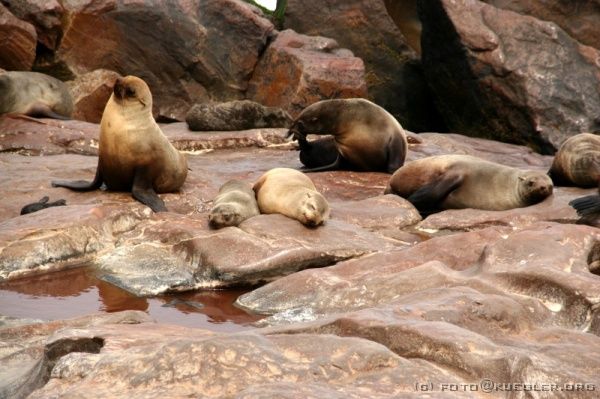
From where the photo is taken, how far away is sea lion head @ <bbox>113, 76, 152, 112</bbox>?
10.2 m

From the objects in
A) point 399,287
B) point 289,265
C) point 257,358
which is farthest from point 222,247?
point 257,358

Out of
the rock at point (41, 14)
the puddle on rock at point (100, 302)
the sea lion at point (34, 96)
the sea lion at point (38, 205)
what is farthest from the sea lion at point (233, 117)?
the puddle on rock at point (100, 302)

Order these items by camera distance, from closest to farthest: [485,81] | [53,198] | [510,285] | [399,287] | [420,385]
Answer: [420,385]
[510,285]
[399,287]
[53,198]
[485,81]

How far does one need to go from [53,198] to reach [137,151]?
0.94 meters

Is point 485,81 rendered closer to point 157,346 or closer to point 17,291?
point 17,291

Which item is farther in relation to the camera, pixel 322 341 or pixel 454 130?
pixel 454 130

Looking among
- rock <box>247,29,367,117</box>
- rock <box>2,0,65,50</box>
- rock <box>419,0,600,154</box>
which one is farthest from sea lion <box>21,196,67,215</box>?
rock <box>419,0,600,154</box>

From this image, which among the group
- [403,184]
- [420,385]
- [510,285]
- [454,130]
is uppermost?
[420,385]

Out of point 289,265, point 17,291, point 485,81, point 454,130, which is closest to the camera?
point 17,291

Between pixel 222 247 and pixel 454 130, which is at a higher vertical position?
pixel 222 247

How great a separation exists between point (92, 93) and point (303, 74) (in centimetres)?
381

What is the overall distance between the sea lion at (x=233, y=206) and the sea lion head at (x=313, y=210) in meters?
0.55

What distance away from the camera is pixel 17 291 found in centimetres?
759

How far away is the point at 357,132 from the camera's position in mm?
13008
